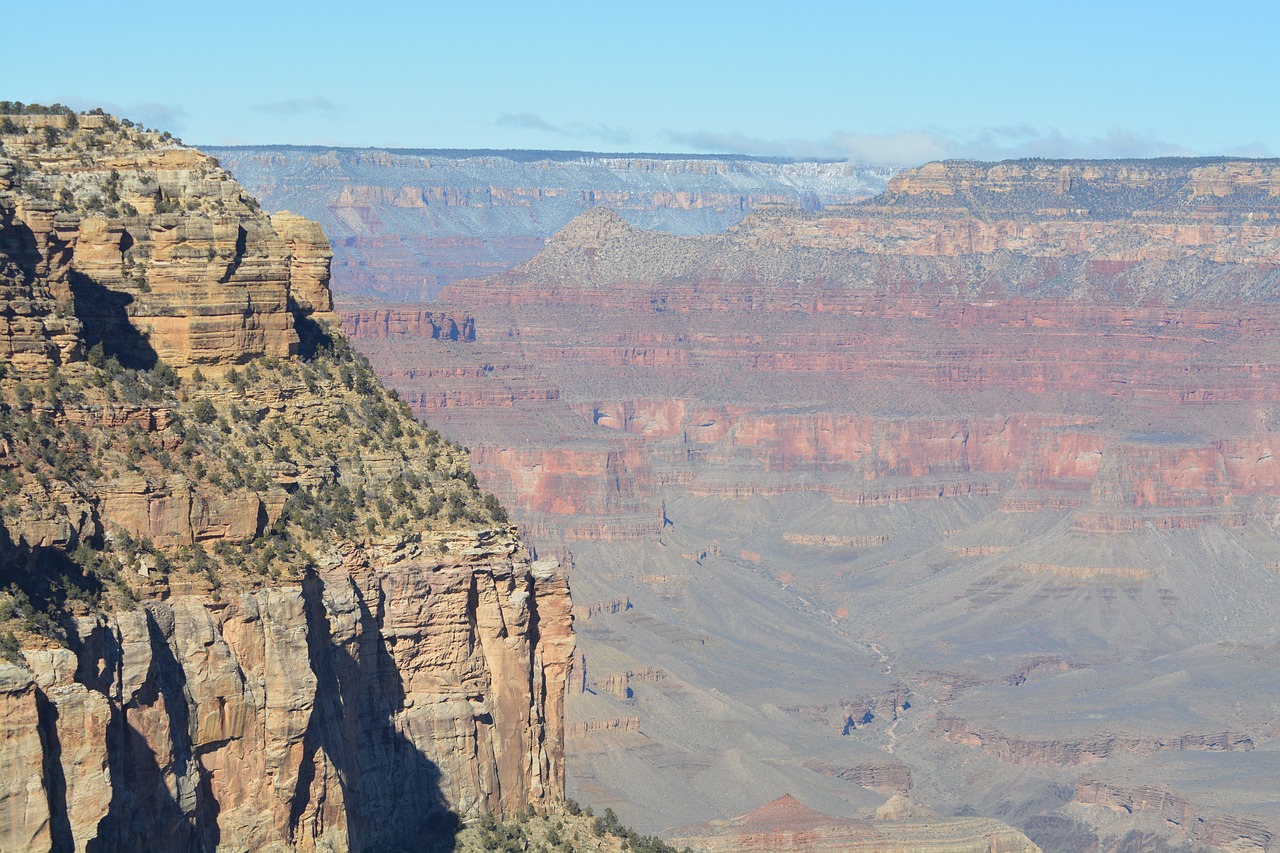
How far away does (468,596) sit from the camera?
41.2 meters

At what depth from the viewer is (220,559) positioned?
3506 centimetres

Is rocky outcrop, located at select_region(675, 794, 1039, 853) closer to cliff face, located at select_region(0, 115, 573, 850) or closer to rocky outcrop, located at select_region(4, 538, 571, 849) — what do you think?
rocky outcrop, located at select_region(4, 538, 571, 849)

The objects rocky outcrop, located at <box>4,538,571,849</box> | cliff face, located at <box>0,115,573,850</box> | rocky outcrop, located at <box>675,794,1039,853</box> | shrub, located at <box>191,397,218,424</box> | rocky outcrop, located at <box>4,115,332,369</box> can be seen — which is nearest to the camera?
rocky outcrop, located at <box>4,538,571,849</box>

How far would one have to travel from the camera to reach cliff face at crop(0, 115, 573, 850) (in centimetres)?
3148

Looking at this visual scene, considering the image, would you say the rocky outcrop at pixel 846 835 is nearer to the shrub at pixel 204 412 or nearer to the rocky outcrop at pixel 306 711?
the rocky outcrop at pixel 306 711

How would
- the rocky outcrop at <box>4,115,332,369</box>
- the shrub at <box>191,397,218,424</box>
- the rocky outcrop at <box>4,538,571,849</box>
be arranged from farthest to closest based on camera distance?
the rocky outcrop at <box>4,115,332,369</box>, the shrub at <box>191,397,218,424</box>, the rocky outcrop at <box>4,538,571,849</box>

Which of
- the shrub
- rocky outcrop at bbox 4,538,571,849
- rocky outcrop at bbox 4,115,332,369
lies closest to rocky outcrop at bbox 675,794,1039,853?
rocky outcrop at bbox 4,538,571,849

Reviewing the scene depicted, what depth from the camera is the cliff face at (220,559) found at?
31484mm

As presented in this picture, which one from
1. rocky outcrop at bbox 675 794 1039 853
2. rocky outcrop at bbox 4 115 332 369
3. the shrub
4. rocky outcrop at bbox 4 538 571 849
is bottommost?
rocky outcrop at bbox 675 794 1039 853

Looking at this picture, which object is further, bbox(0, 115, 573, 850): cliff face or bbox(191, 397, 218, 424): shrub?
bbox(191, 397, 218, 424): shrub

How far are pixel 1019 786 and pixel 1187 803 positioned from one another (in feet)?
38.4

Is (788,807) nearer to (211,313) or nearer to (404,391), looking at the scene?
(211,313)

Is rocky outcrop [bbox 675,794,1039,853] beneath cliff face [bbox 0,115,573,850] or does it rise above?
beneath

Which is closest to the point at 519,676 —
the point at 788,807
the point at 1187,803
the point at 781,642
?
the point at 788,807
